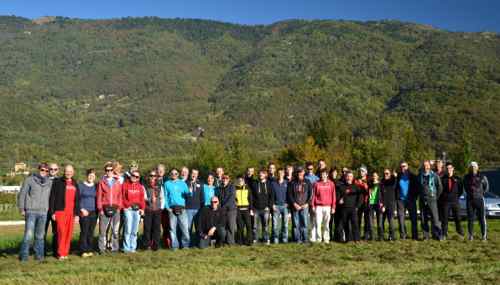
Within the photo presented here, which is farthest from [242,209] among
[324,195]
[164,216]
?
[324,195]

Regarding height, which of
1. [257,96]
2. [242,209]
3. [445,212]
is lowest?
[445,212]

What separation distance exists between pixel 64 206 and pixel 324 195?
16.9 ft

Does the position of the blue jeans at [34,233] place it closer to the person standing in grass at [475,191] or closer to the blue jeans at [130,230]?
the blue jeans at [130,230]

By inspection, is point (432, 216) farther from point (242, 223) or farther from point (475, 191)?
point (242, 223)

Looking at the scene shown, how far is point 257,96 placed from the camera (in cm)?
13212

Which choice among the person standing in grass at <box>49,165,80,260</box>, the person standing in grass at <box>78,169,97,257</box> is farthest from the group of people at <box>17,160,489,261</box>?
the person standing in grass at <box>49,165,80,260</box>

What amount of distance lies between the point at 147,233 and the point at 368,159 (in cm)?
4198

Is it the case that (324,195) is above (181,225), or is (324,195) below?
above

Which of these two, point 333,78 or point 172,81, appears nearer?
point 333,78

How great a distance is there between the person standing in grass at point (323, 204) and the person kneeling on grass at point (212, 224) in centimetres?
Answer: 193

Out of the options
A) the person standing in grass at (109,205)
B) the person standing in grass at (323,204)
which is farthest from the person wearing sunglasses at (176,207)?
the person standing in grass at (323,204)

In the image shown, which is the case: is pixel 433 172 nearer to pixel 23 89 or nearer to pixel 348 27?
pixel 23 89

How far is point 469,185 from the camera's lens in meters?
12.9

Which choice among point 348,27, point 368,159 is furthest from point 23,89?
point 368,159
